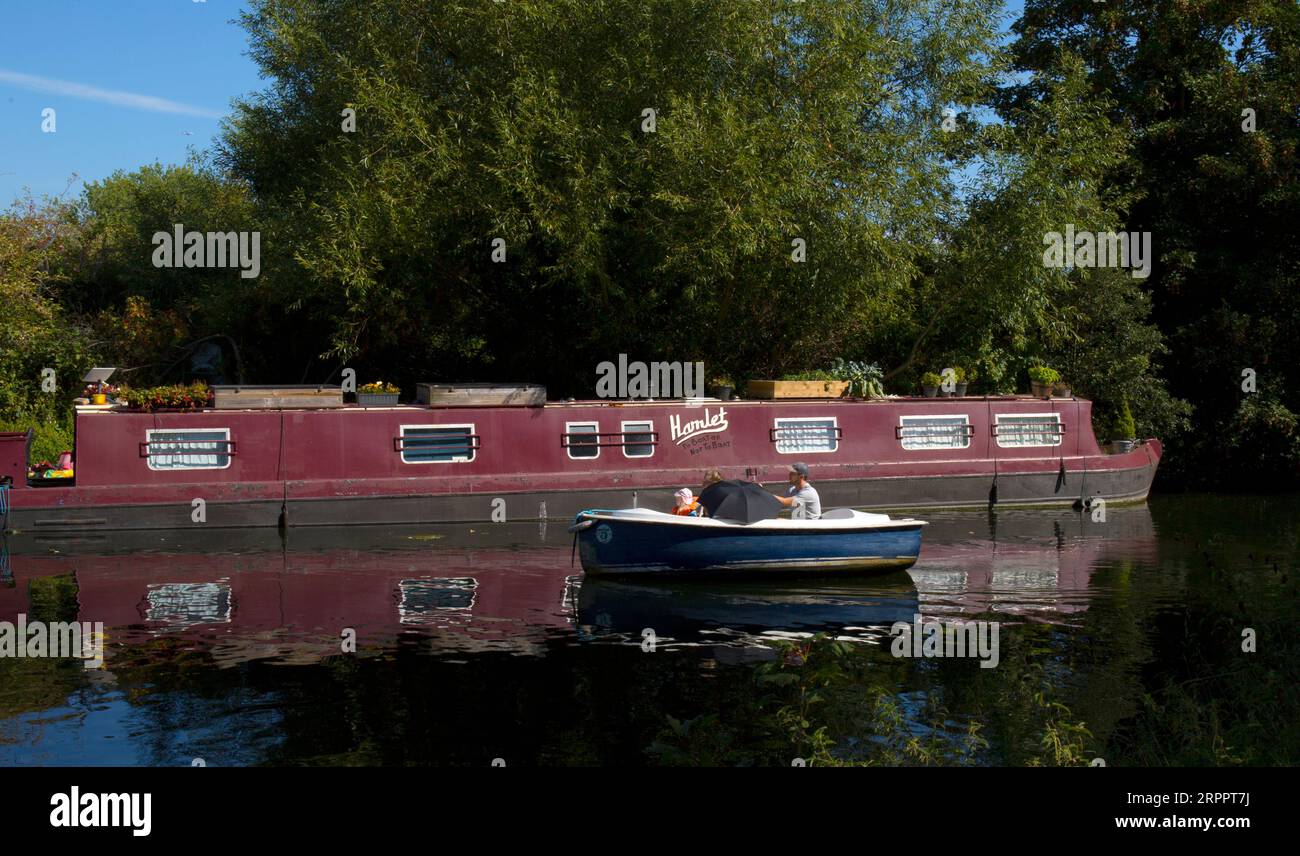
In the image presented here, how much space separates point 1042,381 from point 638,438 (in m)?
9.32

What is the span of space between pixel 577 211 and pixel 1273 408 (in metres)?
18.9

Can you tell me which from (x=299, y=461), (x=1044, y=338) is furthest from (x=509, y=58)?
(x=1044, y=338)

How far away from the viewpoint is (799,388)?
24.2 metres

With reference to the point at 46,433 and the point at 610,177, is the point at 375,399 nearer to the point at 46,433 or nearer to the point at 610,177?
the point at 610,177

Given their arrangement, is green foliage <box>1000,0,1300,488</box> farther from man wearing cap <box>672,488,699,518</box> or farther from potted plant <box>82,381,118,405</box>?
potted plant <box>82,381,118,405</box>

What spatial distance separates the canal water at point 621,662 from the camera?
344 inches

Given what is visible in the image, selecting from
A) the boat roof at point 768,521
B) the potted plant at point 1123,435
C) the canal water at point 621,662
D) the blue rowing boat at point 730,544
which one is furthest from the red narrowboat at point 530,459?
the blue rowing boat at point 730,544

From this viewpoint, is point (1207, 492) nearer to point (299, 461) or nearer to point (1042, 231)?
point (1042, 231)

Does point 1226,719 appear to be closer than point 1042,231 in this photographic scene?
Yes

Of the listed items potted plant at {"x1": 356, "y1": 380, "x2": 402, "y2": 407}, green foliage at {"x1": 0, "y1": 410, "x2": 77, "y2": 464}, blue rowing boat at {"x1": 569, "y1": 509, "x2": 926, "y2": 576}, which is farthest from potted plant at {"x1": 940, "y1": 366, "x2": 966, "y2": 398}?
green foliage at {"x1": 0, "y1": 410, "x2": 77, "y2": 464}

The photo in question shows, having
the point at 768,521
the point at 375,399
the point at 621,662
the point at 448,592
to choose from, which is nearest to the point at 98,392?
the point at 375,399

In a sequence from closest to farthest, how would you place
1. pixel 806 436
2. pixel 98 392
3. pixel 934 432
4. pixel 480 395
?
pixel 98 392 → pixel 480 395 → pixel 806 436 → pixel 934 432

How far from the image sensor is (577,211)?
80.4 feet

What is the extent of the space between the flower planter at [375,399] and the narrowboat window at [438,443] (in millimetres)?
629
